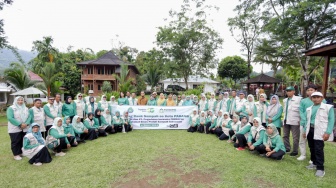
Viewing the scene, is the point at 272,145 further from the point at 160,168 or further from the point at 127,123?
the point at 127,123

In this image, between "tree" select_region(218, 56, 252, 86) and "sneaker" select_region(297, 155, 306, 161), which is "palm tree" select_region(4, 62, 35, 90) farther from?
"tree" select_region(218, 56, 252, 86)

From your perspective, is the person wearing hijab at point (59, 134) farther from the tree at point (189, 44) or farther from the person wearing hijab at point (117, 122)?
the tree at point (189, 44)

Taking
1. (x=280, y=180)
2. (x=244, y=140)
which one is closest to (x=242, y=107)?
(x=244, y=140)

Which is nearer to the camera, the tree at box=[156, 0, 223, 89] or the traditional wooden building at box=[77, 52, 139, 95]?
the tree at box=[156, 0, 223, 89]

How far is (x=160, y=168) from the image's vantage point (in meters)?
4.00

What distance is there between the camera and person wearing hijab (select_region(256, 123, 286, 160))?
14.1 ft

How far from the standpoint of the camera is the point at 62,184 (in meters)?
3.31

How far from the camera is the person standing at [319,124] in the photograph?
3539 mm

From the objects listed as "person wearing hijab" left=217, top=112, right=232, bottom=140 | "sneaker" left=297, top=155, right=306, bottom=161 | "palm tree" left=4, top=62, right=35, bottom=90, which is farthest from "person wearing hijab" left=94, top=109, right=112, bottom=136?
"palm tree" left=4, top=62, right=35, bottom=90

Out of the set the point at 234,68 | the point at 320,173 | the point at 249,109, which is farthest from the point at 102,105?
the point at 234,68

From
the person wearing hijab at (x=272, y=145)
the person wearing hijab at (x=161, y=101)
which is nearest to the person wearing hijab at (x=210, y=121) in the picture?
the person wearing hijab at (x=161, y=101)

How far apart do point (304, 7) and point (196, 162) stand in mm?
11370

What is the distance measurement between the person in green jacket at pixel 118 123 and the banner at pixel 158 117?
1.30 ft

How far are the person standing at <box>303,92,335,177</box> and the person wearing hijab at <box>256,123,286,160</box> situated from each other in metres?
0.66
